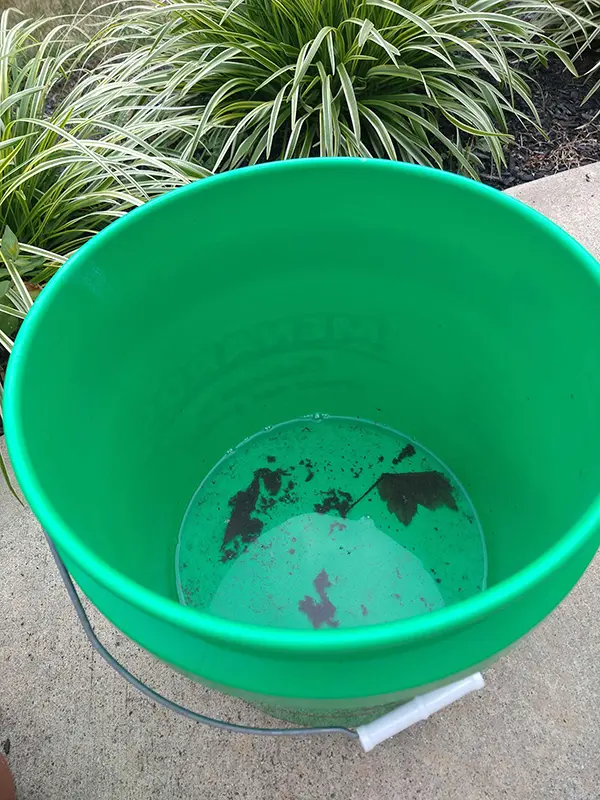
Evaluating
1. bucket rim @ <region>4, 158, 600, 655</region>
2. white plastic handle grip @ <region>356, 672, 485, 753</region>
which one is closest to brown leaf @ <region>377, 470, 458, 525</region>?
white plastic handle grip @ <region>356, 672, 485, 753</region>

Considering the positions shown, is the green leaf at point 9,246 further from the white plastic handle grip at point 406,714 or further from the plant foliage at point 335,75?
the white plastic handle grip at point 406,714

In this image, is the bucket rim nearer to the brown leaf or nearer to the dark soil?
the brown leaf

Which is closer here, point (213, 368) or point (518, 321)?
point (518, 321)

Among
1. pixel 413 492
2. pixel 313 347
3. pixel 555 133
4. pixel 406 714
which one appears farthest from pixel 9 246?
pixel 555 133

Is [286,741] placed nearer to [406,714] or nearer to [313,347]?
[406,714]

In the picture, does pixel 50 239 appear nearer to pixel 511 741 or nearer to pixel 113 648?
pixel 113 648

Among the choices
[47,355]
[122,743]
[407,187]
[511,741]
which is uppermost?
[407,187]

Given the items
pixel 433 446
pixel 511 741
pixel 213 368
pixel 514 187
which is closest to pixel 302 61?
pixel 514 187

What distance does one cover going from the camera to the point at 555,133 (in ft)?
5.93

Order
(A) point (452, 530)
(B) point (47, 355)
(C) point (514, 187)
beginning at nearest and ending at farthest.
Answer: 1. (B) point (47, 355)
2. (A) point (452, 530)
3. (C) point (514, 187)

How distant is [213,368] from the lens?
1.10 meters

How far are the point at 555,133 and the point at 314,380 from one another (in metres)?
1.28

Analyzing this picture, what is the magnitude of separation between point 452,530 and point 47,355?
2.79ft

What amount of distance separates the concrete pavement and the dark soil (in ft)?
4.18
